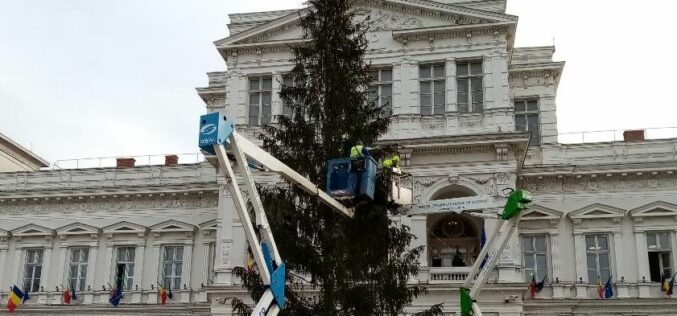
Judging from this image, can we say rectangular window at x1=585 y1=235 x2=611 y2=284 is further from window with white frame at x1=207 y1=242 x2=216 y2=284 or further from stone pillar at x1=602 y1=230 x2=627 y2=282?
window with white frame at x1=207 y1=242 x2=216 y2=284

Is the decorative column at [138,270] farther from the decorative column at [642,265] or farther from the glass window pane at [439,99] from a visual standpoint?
the decorative column at [642,265]

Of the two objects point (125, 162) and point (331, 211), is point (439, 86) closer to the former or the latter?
point (331, 211)

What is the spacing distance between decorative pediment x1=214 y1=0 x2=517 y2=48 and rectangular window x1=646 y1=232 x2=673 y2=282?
32.8ft

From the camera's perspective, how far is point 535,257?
109 ft

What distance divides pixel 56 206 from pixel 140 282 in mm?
5635

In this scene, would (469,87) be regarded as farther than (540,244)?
No

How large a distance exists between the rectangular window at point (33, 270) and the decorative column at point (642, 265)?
25461 mm

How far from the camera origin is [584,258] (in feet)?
107

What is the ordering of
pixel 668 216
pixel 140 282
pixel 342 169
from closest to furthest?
1. pixel 342 169
2. pixel 668 216
3. pixel 140 282

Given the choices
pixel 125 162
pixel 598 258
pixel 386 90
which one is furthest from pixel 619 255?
pixel 125 162

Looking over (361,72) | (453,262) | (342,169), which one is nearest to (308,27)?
(361,72)

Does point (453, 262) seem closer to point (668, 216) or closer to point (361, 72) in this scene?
point (668, 216)

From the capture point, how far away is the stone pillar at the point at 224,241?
31.8m

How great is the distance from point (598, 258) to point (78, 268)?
Answer: 22.1 meters
